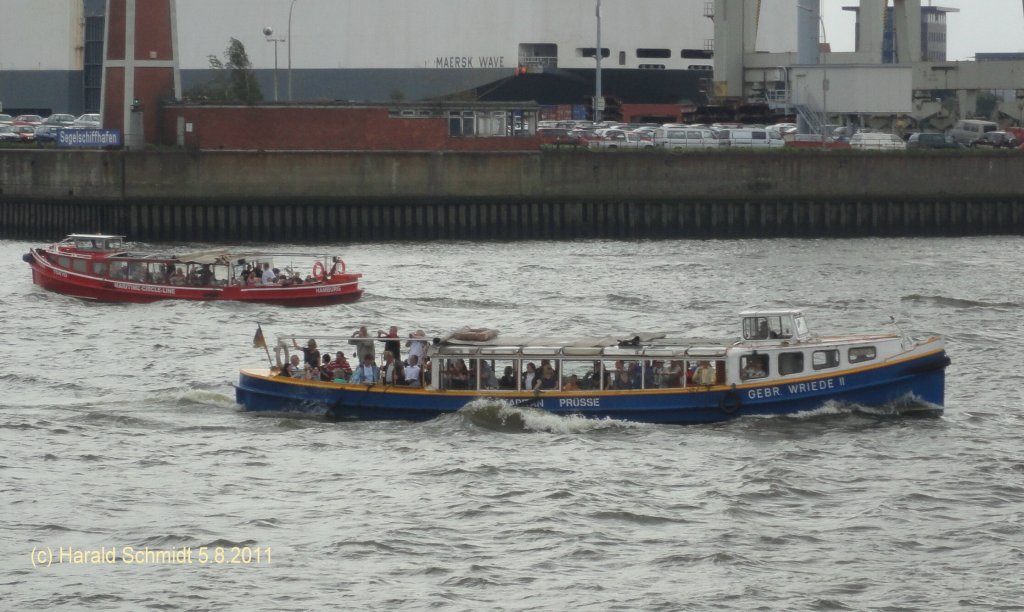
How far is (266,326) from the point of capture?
45.3m

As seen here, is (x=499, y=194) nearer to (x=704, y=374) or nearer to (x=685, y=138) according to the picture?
(x=685, y=138)

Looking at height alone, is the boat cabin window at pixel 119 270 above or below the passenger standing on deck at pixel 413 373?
above

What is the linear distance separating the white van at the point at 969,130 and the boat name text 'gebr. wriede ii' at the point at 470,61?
3442 cm

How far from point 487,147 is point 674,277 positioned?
1880cm

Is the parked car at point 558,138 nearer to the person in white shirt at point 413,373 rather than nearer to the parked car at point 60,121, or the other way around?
the parked car at point 60,121

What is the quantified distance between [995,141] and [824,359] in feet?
173

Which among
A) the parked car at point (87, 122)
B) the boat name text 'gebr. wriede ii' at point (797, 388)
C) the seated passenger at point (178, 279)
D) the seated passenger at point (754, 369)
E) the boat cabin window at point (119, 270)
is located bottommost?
the boat name text 'gebr. wriede ii' at point (797, 388)

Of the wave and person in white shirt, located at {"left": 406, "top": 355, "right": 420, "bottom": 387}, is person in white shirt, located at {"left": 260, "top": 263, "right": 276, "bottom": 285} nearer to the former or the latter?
person in white shirt, located at {"left": 406, "top": 355, "right": 420, "bottom": 387}

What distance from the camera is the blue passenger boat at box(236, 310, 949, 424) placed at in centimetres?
3133

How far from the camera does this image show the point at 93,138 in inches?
2756

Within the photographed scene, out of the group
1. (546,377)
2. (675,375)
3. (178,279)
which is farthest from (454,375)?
(178,279)

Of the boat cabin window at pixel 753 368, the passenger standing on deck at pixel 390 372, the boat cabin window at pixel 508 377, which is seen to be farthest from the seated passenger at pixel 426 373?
the boat cabin window at pixel 753 368

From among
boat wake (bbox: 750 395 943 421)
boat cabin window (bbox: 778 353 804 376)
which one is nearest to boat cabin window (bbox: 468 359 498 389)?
boat wake (bbox: 750 395 943 421)

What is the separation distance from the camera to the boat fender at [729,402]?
31.3 metres
